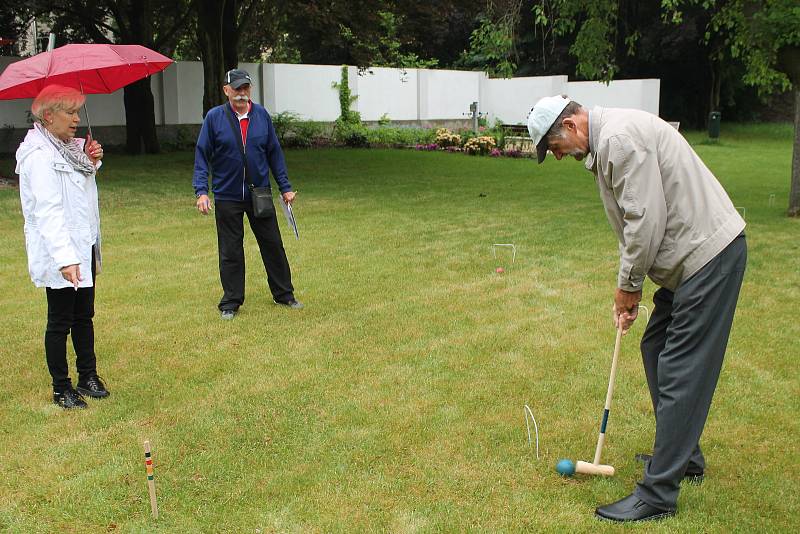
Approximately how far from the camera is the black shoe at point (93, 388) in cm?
515

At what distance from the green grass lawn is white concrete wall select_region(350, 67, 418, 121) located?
19.8 m

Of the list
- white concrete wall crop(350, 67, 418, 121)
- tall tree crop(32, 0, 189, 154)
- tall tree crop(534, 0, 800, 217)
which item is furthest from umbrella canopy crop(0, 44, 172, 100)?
white concrete wall crop(350, 67, 418, 121)

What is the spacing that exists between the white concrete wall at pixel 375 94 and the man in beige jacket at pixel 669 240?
21.6 meters

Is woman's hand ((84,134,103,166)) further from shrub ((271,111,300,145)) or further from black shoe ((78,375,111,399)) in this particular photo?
shrub ((271,111,300,145))

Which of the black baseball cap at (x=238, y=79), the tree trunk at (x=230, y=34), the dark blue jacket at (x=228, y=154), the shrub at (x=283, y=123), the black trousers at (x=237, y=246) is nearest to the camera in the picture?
the black baseball cap at (x=238, y=79)

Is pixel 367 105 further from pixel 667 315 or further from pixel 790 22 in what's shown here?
pixel 667 315

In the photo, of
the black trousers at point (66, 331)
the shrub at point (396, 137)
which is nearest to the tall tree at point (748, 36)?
the black trousers at point (66, 331)

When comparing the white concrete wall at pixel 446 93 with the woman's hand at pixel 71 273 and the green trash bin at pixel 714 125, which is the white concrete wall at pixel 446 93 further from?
the woman's hand at pixel 71 273

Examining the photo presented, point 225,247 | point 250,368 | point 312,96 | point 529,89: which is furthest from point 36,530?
point 529,89

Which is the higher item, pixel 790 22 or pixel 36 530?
pixel 790 22

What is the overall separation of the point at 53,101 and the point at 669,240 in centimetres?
357

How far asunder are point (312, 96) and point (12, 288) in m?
20.9

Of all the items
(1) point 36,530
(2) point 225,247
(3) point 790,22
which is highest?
(3) point 790,22

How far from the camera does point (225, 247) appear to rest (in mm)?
6988
